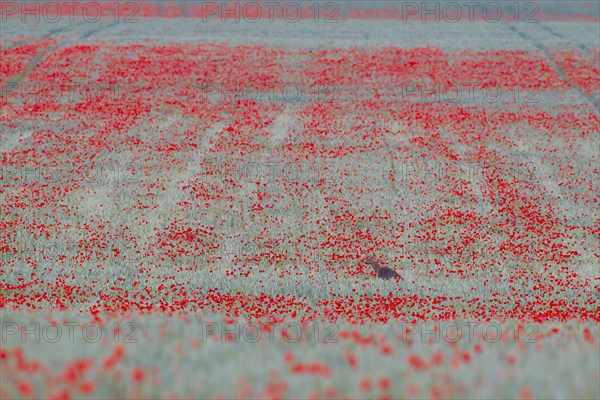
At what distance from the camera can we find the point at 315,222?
17406 mm

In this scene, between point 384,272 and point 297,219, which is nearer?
point 384,272

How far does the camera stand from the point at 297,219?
17.6m

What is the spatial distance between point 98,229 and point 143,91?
17.6 meters

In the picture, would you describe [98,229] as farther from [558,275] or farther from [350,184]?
[558,275]

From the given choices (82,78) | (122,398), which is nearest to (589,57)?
(82,78)

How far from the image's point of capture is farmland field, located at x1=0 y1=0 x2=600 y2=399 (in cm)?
529

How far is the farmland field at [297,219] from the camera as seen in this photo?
5.29 m

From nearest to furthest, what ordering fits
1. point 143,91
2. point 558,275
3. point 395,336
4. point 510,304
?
point 395,336 < point 510,304 < point 558,275 < point 143,91

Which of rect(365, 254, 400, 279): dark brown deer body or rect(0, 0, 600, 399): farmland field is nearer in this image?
rect(0, 0, 600, 399): farmland field

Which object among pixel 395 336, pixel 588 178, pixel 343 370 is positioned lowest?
pixel 588 178

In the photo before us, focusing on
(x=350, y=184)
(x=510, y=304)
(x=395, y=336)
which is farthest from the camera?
(x=350, y=184)

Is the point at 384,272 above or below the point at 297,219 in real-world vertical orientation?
above

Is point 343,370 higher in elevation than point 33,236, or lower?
higher

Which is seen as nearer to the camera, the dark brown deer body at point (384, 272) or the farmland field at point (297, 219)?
the farmland field at point (297, 219)
